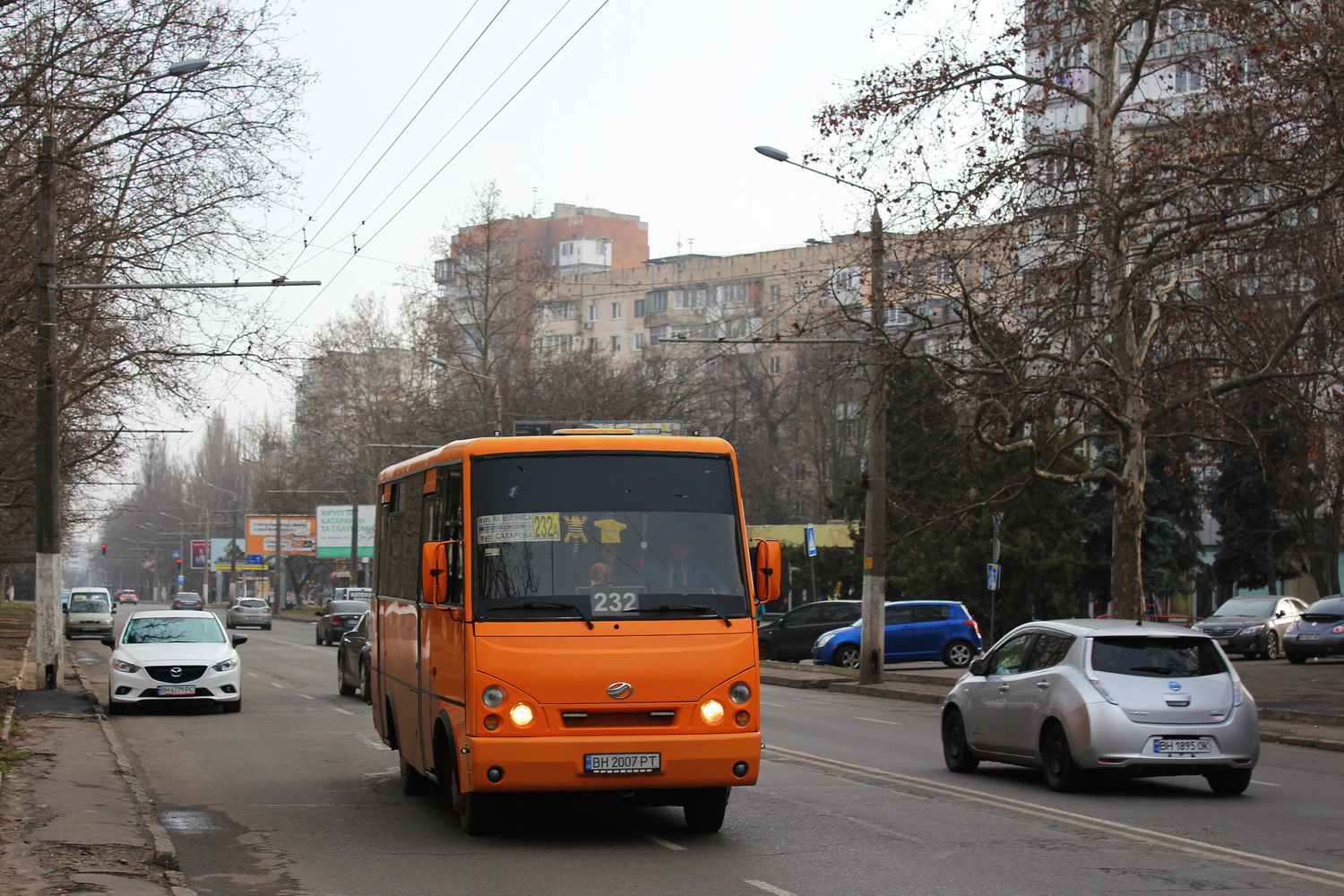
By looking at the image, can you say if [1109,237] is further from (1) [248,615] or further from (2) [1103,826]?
(1) [248,615]

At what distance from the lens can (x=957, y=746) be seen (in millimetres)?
15086

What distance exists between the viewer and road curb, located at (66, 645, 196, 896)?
8.97 m

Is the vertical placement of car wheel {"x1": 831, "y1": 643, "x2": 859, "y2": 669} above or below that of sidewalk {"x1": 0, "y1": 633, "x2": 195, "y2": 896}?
below

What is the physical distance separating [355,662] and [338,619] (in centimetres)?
1993

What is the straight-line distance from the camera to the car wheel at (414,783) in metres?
12.8

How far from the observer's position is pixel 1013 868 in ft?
30.3

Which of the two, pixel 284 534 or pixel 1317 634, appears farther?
pixel 284 534

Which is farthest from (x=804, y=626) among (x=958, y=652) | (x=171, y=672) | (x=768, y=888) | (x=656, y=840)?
(x=768, y=888)

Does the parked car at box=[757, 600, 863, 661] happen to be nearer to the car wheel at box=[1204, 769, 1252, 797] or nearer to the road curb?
the road curb

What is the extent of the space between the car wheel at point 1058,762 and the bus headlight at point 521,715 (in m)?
5.39

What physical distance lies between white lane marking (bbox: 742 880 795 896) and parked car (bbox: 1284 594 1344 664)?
1170 inches

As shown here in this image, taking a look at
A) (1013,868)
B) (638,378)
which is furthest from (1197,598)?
(1013,868)

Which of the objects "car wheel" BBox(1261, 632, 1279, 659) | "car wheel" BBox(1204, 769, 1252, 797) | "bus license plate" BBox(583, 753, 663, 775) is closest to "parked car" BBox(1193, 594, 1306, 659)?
"car wheel" BBox(1261, 632, 1279, 659)

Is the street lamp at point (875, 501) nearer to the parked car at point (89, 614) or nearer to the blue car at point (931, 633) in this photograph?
the blue car at point (931, 633)
